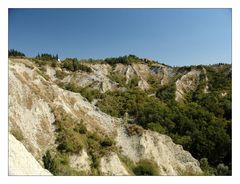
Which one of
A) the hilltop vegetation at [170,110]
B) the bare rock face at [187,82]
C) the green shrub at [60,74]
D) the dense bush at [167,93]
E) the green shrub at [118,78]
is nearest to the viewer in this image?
the hilltop vegetation at [170,110]

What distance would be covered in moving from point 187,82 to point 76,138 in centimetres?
3853

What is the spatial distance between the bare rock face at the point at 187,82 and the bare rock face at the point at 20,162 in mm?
38881

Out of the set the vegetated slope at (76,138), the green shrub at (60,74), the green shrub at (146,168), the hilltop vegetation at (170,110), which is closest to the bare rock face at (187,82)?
the hilltop vegetation at (170,110)

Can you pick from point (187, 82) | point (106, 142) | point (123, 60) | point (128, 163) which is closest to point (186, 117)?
point (106, 142)

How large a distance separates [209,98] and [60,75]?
53.1 feet

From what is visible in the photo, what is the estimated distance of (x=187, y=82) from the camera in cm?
5988

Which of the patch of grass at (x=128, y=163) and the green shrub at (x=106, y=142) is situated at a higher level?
the green shrub at (x=106, y=142)

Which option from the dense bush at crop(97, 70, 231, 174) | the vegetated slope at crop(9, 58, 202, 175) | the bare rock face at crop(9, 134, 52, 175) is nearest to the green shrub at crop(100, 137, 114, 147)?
the vegetated slope at crop(9, 58, 202, 175)

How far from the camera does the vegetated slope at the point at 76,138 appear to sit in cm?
2097

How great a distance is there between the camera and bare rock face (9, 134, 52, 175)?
15.9 metres

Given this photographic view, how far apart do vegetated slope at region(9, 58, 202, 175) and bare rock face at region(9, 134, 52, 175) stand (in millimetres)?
1328

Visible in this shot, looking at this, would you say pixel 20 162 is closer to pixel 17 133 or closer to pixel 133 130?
pixel 17 133

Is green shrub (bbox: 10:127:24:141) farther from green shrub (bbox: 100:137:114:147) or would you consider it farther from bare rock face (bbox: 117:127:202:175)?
bare rock face (bbox: 117:127:202:175)

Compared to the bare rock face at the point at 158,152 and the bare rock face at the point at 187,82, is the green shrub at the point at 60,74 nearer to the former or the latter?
the bare rock face at the point at 187,82
